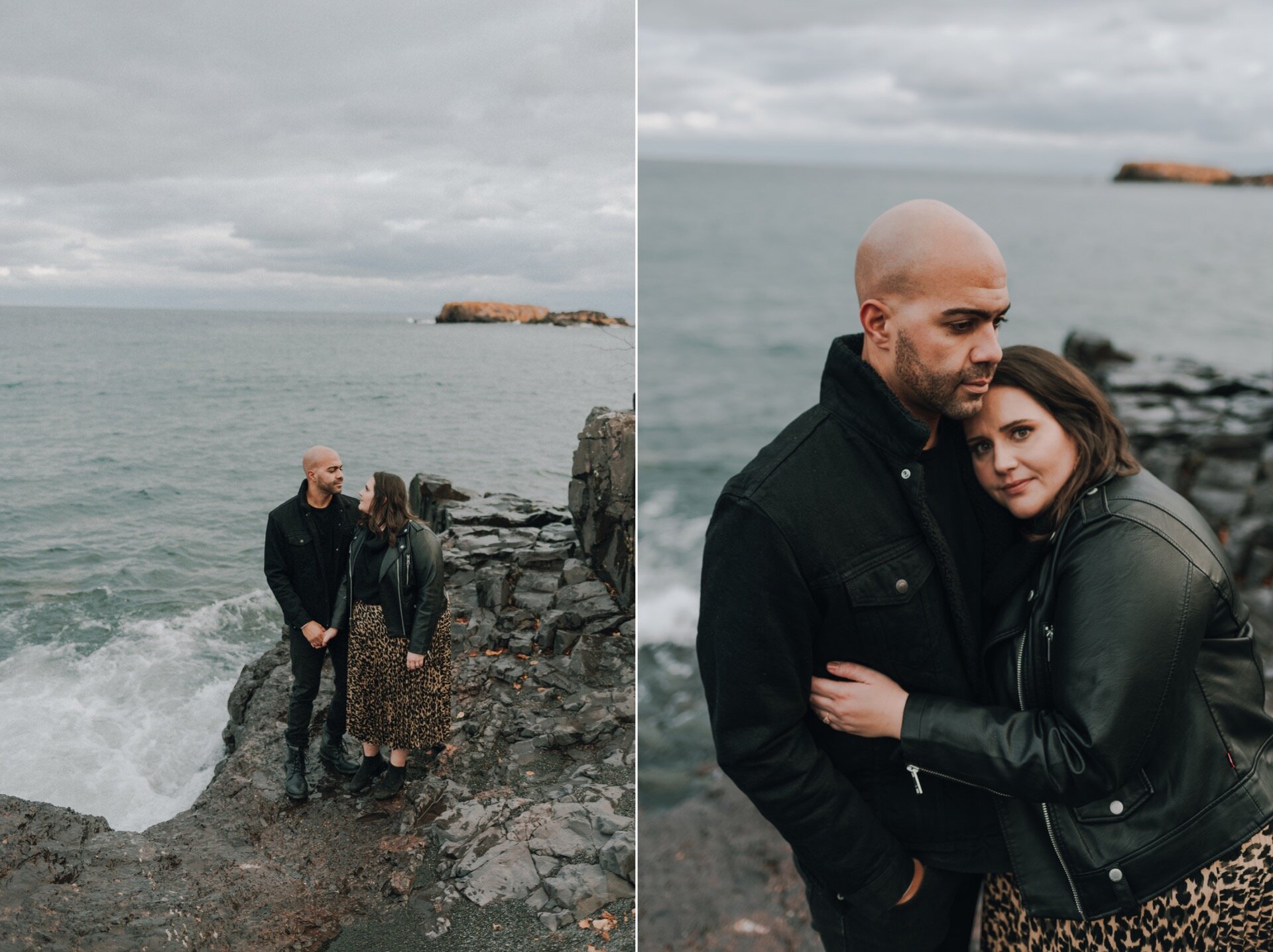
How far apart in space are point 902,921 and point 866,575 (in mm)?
827

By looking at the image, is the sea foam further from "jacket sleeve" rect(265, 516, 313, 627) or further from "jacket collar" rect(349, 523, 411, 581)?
"jacket collar" rect(349, 523, 411, 581)

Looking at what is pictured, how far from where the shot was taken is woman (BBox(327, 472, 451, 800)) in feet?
12.4

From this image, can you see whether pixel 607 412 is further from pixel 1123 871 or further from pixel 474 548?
pixel 1123 871

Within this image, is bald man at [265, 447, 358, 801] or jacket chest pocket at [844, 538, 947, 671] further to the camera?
bald man at [265, 447, 358, 801]

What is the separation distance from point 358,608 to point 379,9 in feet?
8.12

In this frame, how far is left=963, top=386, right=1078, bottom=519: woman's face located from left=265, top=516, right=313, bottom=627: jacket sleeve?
8.77 feet

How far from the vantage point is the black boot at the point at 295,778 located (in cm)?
360

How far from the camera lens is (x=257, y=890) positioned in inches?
123

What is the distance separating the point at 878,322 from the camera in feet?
6.13

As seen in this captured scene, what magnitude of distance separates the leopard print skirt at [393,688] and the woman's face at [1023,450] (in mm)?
2715

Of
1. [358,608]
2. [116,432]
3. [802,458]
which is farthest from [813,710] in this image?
[116,432]

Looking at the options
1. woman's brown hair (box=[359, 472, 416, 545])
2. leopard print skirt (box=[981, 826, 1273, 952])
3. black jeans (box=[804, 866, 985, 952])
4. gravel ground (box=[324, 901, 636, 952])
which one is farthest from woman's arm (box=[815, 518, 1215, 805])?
woman's brown hair (box=[359, 472, 416, 545])

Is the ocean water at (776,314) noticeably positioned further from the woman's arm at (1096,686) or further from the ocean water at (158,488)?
the woman's arm at (1096,686)

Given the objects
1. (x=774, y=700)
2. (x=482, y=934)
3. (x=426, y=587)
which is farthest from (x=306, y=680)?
(x=774, y=700)
